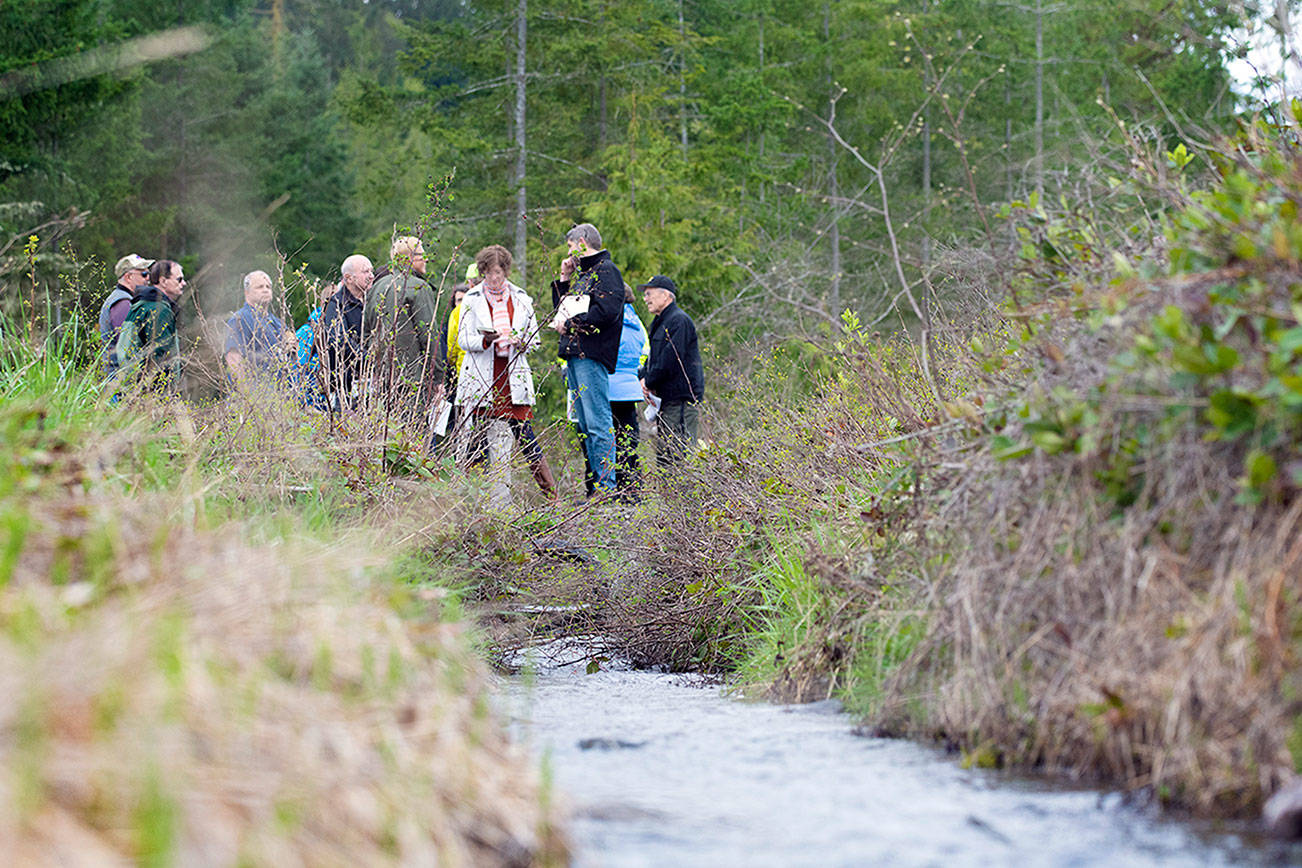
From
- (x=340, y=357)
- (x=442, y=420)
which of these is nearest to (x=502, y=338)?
(x=442, y=420)

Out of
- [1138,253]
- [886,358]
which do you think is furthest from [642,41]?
[1138,253]

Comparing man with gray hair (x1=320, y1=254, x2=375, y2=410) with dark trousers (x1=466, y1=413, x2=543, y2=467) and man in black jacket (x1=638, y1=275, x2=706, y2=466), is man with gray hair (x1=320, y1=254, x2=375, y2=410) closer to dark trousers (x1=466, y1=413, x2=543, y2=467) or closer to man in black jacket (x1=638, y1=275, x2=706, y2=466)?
dark trousers (x1=466, y1=413, x2=543, y2=467)

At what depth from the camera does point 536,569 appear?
6.04m

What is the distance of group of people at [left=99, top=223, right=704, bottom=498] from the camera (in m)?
6.42

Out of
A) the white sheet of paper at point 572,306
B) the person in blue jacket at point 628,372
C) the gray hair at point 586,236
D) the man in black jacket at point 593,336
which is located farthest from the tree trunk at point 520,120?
the white sheet of paper at point 572,306

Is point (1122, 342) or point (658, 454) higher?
point (1122, 342)

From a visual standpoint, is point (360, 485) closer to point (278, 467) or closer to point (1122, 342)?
point (278, 467)

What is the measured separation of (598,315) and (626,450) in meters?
1.95

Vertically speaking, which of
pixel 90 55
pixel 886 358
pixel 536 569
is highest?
pixel 90 55

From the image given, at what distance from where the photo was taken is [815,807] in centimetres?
280

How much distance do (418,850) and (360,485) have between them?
3671mm

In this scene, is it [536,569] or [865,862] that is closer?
[865,862]

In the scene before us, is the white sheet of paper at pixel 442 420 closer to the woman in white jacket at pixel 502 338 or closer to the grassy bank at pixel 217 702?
the woman in white jacket at pixel 502 338

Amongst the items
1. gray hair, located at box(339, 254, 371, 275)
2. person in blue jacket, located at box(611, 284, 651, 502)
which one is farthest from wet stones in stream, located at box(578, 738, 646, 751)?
person in blue jacket, located at box(611, 284, 651, 502)
